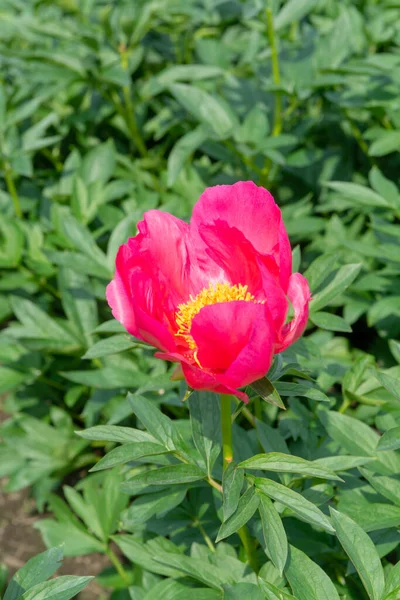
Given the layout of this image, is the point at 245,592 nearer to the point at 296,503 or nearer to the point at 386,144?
the point at 296,503

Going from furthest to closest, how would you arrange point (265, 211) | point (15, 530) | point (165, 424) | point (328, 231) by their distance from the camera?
point (15, 530) < point (328, 231) < point (165, 424) < point (265, 211)

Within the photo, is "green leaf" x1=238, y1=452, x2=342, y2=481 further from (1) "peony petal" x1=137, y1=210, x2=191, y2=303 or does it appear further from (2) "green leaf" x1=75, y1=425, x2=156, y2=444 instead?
(1) "peony petal" x1=137, y1=210, x2=191, y2=303

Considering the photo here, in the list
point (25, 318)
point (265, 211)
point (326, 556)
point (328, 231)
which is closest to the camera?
point (265, 211)

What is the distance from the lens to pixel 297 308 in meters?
1.00

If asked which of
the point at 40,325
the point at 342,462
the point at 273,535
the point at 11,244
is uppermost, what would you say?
the point at 273,535

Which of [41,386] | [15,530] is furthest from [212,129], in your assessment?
[15,530]

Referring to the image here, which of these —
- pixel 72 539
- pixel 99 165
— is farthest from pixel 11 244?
pixel 72 539

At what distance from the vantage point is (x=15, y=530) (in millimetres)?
2361

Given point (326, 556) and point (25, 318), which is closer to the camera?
point (326, 556)

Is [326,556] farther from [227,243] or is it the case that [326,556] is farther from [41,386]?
[41,386]

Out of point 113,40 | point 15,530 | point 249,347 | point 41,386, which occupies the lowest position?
point 15,530

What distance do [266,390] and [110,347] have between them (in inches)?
17.3

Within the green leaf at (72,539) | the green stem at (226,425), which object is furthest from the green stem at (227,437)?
the green leaf at (72,539)

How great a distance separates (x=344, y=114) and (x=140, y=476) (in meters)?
1.72
